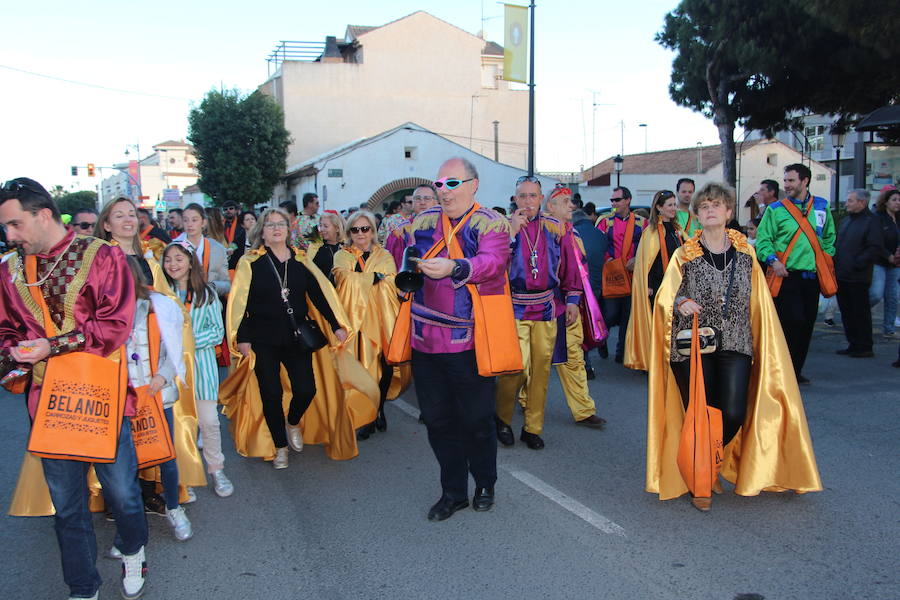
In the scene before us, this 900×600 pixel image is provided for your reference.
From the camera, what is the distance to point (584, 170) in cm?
6850

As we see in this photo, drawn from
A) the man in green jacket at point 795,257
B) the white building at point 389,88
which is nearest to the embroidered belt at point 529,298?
the man in green jacket at point 795,257

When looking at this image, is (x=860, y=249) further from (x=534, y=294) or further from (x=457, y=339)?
(x=457, y=339)

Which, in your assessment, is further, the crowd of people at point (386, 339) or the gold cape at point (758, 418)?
the gold cape at point (758, 418)

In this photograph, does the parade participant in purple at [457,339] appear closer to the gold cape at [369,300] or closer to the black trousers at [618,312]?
the gold cape at [369,300]

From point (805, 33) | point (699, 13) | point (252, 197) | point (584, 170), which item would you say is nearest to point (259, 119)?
point (252, 197)

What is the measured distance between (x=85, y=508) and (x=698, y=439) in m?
3.14

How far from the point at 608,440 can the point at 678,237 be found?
264 cm

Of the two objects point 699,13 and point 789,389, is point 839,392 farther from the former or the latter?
point 699,13

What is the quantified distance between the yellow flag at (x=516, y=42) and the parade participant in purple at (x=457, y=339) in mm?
15463

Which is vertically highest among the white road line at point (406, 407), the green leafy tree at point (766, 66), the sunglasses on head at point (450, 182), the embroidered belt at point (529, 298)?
the green leafy tree at point (766, 66)

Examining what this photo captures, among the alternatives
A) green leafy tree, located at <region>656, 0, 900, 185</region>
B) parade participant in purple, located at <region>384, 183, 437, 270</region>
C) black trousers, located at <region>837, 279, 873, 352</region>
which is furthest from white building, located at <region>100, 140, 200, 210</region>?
black trousers, located at <region>837, 279, 873, 352</region>

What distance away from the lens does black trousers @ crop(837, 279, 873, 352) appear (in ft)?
28.6

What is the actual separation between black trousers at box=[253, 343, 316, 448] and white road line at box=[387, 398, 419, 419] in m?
1.64

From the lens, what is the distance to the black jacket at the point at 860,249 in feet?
28.7
